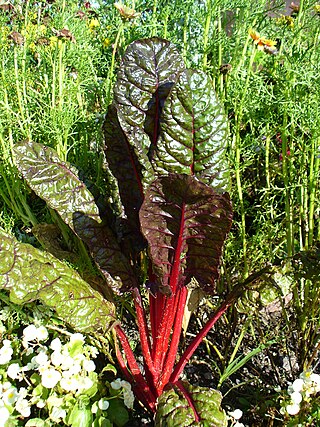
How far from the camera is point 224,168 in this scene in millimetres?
1715

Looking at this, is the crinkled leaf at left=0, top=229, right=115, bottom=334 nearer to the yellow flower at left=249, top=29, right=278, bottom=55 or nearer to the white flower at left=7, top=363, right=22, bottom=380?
the white flower at left=7, top=363, right=22, bottom=380

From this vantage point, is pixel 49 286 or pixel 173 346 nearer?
pixel 49 286

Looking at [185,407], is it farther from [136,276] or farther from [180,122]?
[180,122]

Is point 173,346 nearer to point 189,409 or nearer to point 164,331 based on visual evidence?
point 164,331

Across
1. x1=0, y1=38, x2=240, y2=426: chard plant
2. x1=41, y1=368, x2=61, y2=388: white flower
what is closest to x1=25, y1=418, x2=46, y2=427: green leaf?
x1=41, y1=368, x2=61, y2=388: white flower

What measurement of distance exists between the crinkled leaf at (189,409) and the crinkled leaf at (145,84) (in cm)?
81

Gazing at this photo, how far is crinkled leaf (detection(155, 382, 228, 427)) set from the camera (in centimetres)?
150

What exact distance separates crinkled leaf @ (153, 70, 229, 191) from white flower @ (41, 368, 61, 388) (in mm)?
749

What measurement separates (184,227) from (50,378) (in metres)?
0.66

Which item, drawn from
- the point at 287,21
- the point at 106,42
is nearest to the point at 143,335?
the point at 287,21

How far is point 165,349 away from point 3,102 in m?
1.15

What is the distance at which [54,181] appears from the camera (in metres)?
1.81

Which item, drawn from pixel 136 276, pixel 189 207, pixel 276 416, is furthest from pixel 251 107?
pixel 276 416

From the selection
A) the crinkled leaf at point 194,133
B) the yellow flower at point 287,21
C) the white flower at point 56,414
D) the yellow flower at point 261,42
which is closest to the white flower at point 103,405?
the white flower at point 56,414
